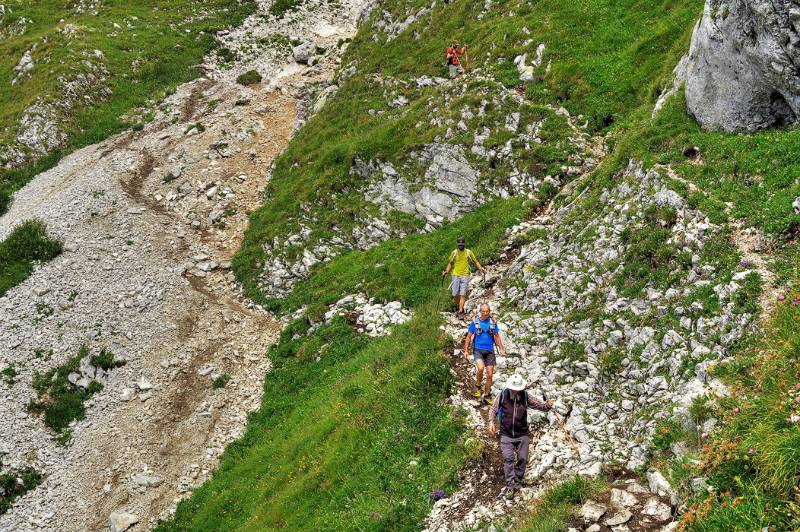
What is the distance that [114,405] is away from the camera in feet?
85.7

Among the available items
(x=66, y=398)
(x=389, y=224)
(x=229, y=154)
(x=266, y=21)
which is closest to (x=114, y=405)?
(x=66, y=398)

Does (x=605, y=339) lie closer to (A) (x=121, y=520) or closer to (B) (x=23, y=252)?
(A) (x=121, y=520)

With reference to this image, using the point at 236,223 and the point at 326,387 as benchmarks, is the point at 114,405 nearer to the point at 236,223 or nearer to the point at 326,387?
the point at 326,387

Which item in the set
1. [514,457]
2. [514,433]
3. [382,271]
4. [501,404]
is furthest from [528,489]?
[382,271]

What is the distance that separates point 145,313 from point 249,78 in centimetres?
3194

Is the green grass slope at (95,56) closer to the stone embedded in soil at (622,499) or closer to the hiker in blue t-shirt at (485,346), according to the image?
the hiker in blue t-shirt at (485,346)

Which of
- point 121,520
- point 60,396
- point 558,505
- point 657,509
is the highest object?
point 657,509

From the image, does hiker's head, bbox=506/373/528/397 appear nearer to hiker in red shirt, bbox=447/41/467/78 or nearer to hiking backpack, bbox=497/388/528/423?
hiking backpack, bbox=497/388/528/423

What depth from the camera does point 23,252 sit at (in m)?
35.0

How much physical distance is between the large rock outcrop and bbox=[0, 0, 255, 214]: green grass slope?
48.3 m

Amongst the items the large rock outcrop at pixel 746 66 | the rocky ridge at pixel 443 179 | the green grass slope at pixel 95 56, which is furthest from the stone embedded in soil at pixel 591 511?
the green grass slope at pixel 95 56

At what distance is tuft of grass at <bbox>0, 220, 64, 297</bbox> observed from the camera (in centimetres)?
3372

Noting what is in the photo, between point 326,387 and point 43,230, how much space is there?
89.1 ft

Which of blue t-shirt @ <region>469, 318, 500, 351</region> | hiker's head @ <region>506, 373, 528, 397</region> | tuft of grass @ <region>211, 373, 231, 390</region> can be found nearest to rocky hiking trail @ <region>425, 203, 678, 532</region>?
blue t-shirt @ <region>469, 318, 500, 351</region>
